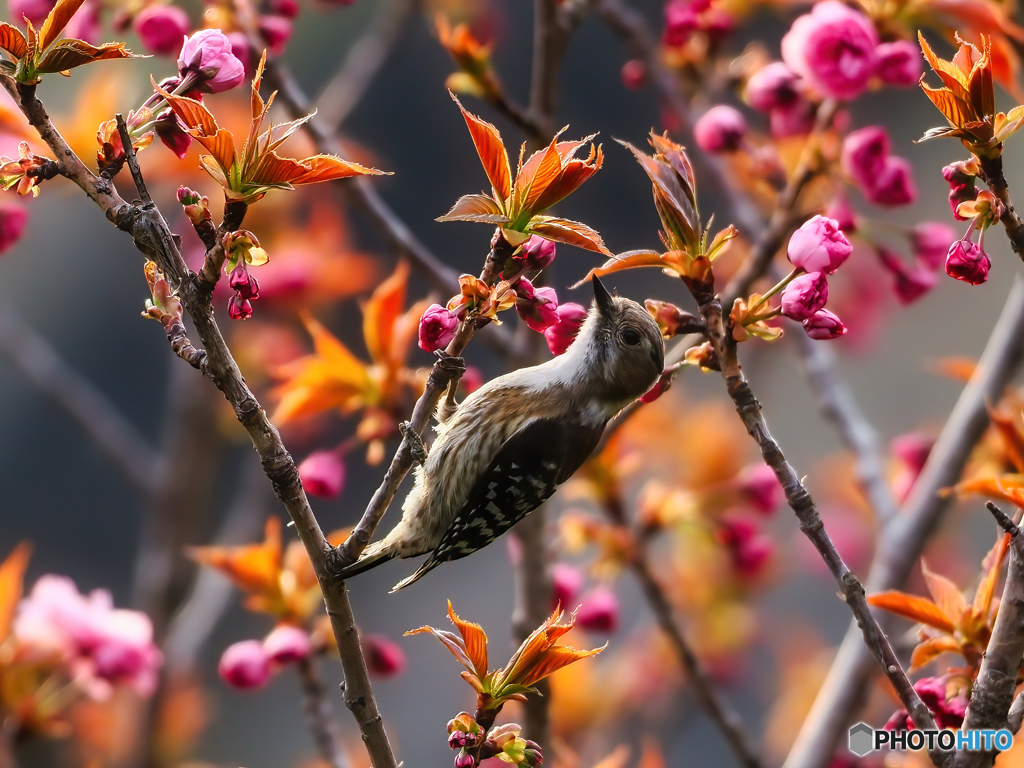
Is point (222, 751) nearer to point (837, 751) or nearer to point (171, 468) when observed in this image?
point (171, 468)

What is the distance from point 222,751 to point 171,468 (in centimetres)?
160

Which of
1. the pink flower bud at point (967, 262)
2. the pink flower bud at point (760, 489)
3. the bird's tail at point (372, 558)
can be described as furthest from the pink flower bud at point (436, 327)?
the pink flower bud at point (760, 489)

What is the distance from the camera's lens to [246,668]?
→ 4.00 ft

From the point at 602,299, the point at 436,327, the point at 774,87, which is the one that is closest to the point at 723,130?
the point at 774,87

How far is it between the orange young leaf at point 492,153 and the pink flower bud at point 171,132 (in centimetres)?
25

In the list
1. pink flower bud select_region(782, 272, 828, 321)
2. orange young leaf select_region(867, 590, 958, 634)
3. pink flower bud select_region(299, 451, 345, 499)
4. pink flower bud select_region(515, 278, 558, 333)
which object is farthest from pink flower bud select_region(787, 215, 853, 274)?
pink flower bud select_region(299, 451, 345, 499)

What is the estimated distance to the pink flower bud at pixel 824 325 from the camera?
0.81 m

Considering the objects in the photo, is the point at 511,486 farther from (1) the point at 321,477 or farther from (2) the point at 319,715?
(2) the point at 319,715

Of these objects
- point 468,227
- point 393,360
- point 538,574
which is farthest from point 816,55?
point 468,227

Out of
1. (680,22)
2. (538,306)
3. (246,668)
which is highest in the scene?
(680,22)

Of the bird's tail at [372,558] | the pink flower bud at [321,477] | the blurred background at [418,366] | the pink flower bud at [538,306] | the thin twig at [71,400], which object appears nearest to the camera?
A: the pink flower bud at [538,306]

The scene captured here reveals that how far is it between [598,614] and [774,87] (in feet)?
3.05

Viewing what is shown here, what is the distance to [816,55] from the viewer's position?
Answer: 120cm

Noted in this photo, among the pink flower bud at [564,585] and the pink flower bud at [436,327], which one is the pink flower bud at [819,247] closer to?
the pink flower bud at [436,327]
